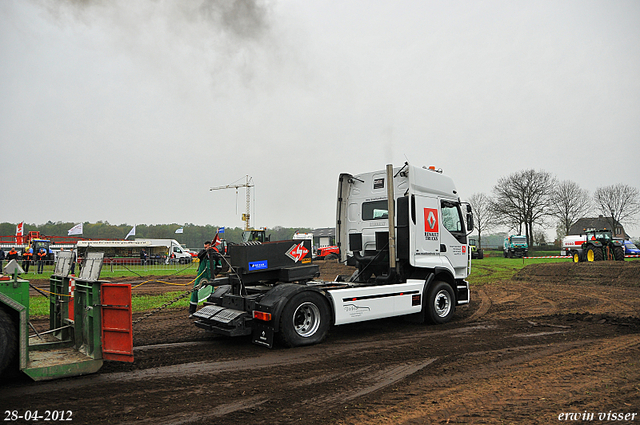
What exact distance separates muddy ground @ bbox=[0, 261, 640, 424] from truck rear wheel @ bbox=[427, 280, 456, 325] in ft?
1.02

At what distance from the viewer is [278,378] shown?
210 inches

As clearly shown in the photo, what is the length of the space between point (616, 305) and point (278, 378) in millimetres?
10585

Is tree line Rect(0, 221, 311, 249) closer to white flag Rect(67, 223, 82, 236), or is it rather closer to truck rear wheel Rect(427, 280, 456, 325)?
white flag Rect(67, 223, 82, 236)

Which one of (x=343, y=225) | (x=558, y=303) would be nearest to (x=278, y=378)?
(x=343, y=225)

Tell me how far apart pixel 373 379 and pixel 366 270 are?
13.6 feet

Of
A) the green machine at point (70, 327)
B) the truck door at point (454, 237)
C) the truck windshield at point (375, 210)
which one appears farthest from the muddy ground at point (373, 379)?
the truck windshield at point (375, 210)

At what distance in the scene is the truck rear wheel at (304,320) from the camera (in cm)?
676

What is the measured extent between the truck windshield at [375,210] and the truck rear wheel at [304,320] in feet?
9.10

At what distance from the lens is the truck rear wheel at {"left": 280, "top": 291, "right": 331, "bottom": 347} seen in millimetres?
6758

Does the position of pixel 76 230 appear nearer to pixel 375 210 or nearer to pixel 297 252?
pixel 375 210

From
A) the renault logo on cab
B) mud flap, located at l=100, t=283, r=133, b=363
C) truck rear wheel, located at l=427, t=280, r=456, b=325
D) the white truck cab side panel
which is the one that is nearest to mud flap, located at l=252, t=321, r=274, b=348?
the white truck cab side panel

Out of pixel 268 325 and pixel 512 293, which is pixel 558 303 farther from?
pixel 268 325

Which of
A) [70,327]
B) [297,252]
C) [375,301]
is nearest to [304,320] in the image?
[297,252]

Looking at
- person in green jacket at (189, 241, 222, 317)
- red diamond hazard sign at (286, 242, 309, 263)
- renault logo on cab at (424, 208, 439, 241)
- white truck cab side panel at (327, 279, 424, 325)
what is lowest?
white truck cab side panel at (327, 279, 424, 325)
